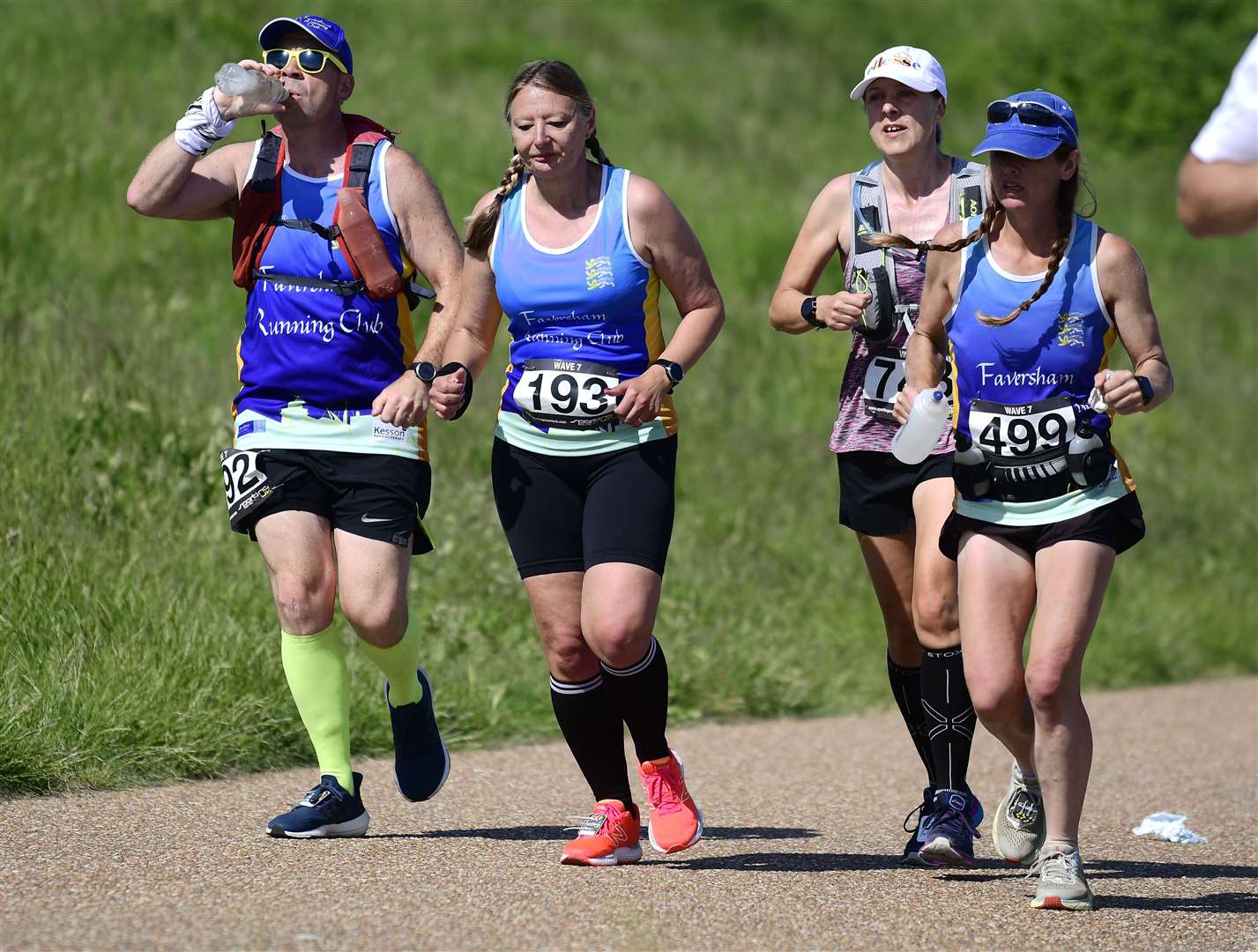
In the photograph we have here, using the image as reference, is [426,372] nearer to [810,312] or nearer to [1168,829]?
[810,312]

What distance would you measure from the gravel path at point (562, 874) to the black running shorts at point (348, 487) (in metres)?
0.98

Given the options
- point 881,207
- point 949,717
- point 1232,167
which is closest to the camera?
point 1232,167

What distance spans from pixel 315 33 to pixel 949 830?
313 cm

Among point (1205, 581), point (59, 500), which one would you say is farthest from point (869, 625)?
point (59, 500)

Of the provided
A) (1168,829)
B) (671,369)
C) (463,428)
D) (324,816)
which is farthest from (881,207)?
(463,428)

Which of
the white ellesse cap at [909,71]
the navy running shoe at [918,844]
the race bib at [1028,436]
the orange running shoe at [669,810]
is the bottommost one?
the navy running shoe at [918,844]

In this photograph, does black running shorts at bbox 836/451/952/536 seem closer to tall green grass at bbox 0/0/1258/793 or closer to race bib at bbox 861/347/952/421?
race bib at bbox 861/347/952/421

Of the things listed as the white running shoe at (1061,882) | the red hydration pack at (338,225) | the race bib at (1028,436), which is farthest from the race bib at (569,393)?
the white running shoe at (1061,882)

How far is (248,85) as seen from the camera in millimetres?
5727

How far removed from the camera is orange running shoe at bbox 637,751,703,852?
5707mm

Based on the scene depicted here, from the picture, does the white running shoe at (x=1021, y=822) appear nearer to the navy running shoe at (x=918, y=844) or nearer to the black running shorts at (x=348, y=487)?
the navy running shoe at (x=918, y=844)

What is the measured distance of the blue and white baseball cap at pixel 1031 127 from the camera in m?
5.24

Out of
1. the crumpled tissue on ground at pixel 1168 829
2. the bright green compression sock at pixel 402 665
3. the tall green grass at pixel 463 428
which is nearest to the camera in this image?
the bright green compression sock at pixel 402 665

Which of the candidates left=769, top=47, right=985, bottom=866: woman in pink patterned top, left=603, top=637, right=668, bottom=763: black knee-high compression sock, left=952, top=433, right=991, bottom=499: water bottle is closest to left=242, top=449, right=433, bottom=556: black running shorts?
left=603, top=637, right=668, bottom=763: black knee-high compression sock
